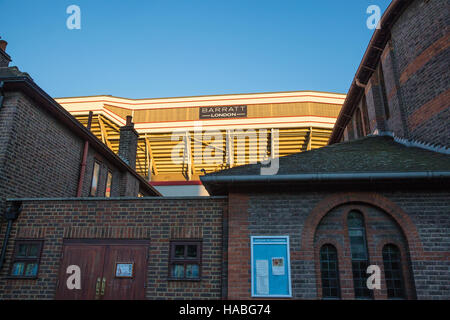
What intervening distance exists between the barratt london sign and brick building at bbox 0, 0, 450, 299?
57.3 ft

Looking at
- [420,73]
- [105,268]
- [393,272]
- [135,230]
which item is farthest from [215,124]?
[393,272]

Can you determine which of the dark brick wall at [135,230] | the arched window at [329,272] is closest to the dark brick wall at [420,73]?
the arched window at [329,272]

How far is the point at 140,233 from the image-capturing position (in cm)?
820

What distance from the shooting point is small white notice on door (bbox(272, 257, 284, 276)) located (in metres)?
7.33

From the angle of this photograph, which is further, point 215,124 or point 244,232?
point 215,124

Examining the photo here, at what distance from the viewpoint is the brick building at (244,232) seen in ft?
24.0

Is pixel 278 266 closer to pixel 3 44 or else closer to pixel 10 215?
pixel 10 215

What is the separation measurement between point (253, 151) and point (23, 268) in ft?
68.1

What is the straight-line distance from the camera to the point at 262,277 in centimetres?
730

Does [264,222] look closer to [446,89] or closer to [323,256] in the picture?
[323,256]

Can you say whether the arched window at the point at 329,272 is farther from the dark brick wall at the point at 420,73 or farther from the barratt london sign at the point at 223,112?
the barratt london sign at the point at 223,112

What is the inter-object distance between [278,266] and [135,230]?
349cm

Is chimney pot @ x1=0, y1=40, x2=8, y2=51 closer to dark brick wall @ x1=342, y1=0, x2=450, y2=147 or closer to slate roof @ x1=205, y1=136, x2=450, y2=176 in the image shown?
slate roof @ x1=205, y1=136, x2=450, y2=176
